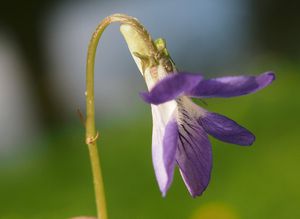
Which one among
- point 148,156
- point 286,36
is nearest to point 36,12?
point 286,36

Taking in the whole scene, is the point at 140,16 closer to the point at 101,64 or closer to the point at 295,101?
the point at 101,64

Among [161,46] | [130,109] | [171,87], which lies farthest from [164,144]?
[130,109]

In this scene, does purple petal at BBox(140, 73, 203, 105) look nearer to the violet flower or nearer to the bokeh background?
the violet flower

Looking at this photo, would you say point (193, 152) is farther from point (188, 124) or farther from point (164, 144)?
point (164, 144)

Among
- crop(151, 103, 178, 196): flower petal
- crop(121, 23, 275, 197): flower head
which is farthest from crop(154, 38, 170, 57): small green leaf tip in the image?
crop(151, 103, 178, 196): flower petal

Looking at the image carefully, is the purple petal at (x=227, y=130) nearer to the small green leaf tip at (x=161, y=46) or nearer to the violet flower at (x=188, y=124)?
the violet flower at (x=188, y=124)

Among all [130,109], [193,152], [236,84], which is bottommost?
[130,109]
